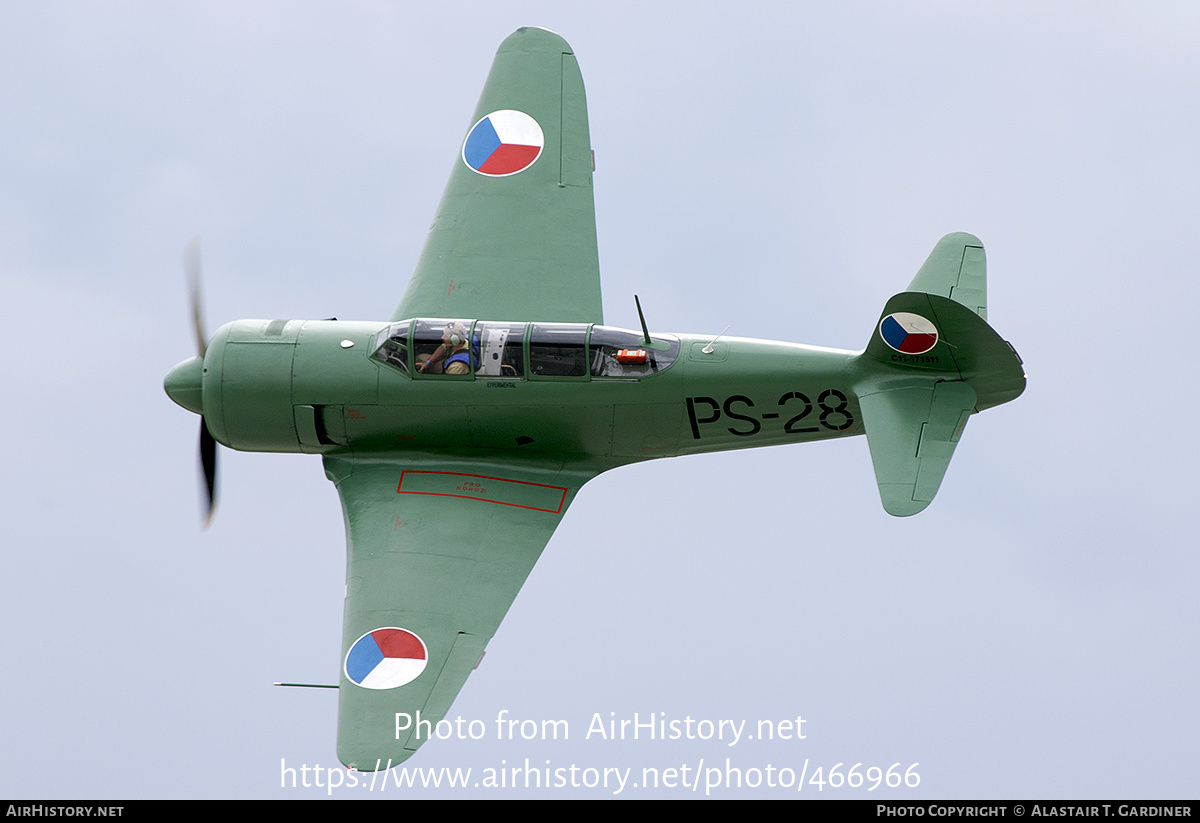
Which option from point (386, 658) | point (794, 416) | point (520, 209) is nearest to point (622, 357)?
point (794, 416)

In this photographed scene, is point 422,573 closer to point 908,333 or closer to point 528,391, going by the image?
point 528,391

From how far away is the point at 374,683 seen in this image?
18688 millimetres

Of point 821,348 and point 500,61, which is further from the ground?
point 500,61

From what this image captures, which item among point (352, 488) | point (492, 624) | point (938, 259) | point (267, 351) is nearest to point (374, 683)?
point (492, 624)

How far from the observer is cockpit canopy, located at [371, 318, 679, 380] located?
20.2 m

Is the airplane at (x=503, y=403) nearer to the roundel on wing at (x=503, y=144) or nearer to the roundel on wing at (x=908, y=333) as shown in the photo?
the roundel on wing at (x=908, y=333)

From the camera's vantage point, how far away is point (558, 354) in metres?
20.2

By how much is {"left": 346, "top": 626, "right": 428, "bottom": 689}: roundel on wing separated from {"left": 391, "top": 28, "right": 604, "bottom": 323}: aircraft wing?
13.0 feet

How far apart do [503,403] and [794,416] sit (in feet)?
10.1

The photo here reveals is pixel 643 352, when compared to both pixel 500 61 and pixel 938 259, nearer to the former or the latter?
pixel 938 259

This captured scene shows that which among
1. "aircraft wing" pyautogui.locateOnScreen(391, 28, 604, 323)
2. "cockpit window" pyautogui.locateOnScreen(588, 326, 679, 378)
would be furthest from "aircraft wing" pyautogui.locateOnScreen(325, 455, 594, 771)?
"aircraft wing" pyautogui.locateOnScreen(391, 28, 604, 323)

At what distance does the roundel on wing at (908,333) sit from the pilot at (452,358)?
430 centimetres

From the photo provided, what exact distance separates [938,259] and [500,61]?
19.6 feet

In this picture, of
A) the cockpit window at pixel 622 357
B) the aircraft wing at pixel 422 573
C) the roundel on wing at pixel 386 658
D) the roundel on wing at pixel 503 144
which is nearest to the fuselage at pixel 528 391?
the cockpit window at pixel 622 357
